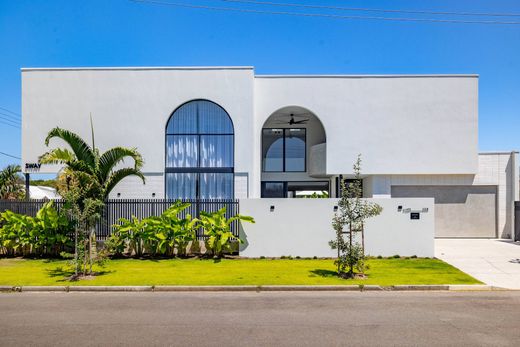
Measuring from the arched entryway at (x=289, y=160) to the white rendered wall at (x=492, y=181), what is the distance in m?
4.84

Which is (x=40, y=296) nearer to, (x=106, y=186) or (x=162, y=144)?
(x=106, y=186)

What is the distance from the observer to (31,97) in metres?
20.2

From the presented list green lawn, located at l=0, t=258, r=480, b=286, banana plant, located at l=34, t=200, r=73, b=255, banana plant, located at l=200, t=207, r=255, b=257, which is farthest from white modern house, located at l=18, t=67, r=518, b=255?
green lawn, located at l=0, t=258, r=480, b=286

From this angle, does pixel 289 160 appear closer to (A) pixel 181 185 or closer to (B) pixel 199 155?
(B) pixel 199 155

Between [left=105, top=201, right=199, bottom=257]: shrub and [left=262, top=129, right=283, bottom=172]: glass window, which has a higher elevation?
[left=262, top=129, right=283, bottom=172]: glass window

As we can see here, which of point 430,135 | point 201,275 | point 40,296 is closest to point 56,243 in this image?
point 40,296

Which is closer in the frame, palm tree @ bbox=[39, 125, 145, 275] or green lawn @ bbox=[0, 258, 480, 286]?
green lawn @ bbox=[0, 258, 480, 286]

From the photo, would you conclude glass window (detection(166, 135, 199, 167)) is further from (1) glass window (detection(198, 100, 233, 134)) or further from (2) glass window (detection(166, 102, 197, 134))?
(1) glass window (detection(198, 100, 233, 134))

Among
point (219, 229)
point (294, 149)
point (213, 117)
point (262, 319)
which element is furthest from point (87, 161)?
point (294, 149)

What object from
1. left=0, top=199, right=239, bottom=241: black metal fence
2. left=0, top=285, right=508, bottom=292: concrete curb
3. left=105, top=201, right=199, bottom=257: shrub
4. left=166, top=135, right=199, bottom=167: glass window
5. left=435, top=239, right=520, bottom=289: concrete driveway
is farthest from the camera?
left=166, top=135, right=199, bottom=167: glass window

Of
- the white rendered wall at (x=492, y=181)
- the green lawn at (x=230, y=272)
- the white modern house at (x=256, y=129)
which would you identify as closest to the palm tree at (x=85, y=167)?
the green lawn at (x=230, y=272)

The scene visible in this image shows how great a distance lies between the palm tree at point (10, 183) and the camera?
77.0ft

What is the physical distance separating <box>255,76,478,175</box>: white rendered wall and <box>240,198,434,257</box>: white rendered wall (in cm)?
576

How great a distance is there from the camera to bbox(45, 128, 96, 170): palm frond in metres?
13.4
